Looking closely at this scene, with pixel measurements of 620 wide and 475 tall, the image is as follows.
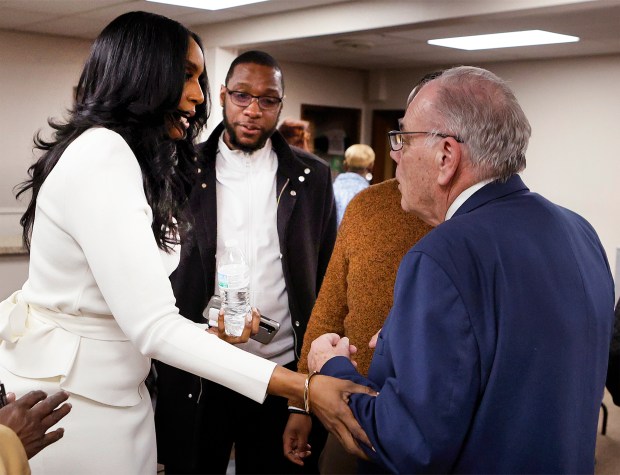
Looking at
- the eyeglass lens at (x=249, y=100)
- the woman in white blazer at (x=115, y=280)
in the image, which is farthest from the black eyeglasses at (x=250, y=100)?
the woman in white blazer at (x=115, y=280)

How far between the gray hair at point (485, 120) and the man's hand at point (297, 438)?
990mm

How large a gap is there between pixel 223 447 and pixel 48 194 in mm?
1240

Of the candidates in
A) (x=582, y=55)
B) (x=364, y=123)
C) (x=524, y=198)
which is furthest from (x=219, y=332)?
(x=364, y=123)

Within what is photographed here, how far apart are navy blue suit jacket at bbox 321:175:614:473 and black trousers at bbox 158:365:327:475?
1.05m

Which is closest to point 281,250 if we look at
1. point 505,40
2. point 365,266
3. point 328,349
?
point 365,266

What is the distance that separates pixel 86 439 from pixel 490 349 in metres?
0.80

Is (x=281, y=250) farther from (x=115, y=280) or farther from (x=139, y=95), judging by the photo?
(x=115, y=280)

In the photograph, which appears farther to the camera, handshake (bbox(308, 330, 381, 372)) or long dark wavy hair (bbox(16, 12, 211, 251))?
handshake (bbox(308, 330, 381, 372))

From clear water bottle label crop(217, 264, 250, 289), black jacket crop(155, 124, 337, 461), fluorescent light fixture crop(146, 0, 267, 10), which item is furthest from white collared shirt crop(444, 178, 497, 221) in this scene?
fluorescent light fixture crop(146, 0, 267, 10)

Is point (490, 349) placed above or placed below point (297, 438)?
above

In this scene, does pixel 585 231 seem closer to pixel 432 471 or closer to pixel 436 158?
pixel 436 158

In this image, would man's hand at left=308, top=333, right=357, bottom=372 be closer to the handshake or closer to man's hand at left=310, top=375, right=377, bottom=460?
the handshake

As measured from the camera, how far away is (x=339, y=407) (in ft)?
4.22

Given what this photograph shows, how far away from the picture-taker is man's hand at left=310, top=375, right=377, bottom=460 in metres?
1.26
